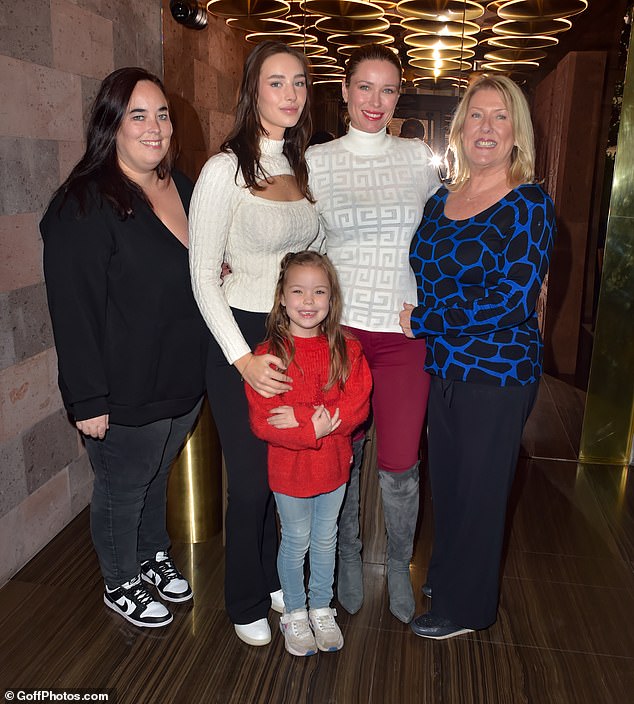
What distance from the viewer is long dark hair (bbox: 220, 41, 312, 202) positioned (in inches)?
75.5

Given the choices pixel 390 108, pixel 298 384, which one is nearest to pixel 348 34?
pixel 390 108

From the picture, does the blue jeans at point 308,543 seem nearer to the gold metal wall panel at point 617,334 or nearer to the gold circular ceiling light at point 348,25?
the gold metal wall panel at point 617,334

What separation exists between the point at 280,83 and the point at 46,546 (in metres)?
1.99

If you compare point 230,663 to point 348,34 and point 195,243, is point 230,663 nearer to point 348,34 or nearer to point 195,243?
point 195,243

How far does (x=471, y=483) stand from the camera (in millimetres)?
2117

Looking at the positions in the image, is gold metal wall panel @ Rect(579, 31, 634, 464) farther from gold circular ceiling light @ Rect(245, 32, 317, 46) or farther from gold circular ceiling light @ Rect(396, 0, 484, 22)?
gold circular ceiling light @ Rect(245, 32, 317, 46)

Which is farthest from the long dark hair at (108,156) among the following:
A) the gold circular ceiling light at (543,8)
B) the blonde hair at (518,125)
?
the gold circular ceiling light at (543,8)

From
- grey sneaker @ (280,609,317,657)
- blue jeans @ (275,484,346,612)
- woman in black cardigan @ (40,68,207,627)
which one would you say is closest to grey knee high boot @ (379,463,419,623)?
blue jeans @ (275,484,346,612)

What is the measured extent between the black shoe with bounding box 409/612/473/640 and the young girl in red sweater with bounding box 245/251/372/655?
0.28 metres

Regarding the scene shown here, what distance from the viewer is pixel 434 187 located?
221 centimetres

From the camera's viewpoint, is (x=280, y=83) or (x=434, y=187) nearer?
(x=280, y=83)

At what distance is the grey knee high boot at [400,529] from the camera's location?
7.48 feet

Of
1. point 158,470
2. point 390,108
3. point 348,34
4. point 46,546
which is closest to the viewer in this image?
Result: point 390,108

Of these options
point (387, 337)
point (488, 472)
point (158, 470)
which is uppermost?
point (387, 337)
